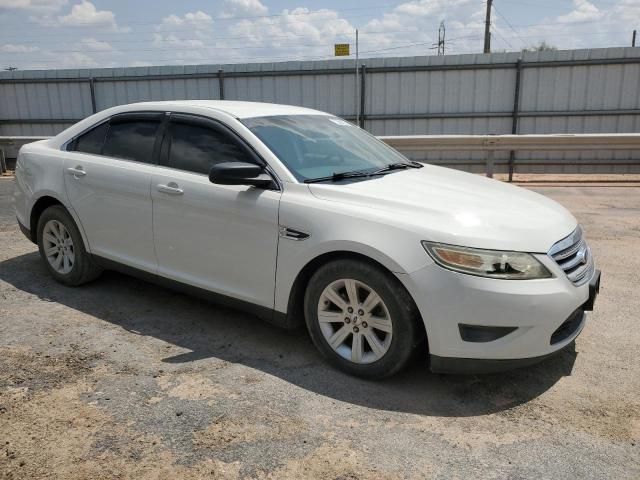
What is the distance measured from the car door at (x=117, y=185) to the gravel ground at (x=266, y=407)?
54 centimetres

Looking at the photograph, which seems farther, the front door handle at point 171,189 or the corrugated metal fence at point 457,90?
the corrugated metal fence at point 457,90

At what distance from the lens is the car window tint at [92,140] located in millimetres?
4703

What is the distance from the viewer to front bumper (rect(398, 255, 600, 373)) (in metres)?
2.92

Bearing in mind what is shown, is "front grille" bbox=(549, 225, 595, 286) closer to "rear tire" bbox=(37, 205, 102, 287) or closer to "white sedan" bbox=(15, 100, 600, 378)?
"white sedan" bbox=(15, 100, 600, 378)

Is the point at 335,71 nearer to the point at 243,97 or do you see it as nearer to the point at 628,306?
the point at 243,97

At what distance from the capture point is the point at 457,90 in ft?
48.1

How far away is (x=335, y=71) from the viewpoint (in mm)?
15227

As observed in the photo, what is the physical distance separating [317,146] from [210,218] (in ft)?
3.03

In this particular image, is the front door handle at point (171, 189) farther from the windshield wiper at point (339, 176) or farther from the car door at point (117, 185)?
the windshield wiper at point (339, 176)

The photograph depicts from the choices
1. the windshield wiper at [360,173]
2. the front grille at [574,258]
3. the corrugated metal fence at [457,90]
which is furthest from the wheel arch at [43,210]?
the corrugated metal fence at [457,90]

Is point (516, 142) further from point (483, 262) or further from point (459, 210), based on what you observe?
point (483, 262)

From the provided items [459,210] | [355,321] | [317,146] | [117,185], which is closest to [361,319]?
[355,321]

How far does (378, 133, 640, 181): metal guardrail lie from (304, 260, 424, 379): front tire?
7.60 metres

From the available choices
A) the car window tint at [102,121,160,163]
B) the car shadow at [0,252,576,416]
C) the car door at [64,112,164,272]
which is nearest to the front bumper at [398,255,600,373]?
the car shadow at [0,252,576,416]
